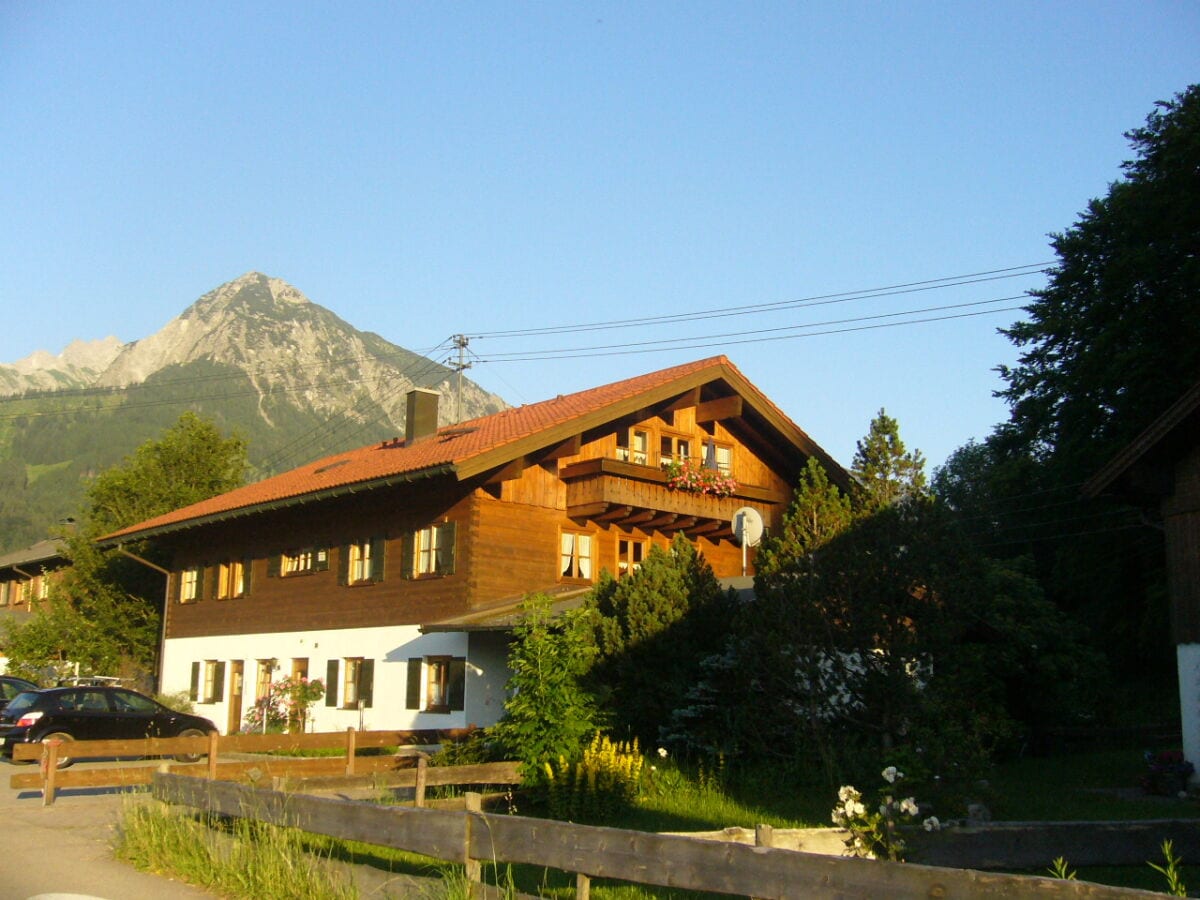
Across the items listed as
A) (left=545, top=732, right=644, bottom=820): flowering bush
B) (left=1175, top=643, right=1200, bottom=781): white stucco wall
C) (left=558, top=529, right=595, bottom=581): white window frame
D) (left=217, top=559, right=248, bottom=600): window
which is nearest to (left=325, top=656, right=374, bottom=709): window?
(left=558, top=529, right=595, bottom=581): white window frame

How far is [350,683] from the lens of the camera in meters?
27.6

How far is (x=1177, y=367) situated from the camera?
95.9ft

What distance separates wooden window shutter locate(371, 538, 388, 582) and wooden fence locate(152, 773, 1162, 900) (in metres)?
16.0

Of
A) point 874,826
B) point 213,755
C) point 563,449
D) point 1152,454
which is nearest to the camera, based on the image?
point 874,826

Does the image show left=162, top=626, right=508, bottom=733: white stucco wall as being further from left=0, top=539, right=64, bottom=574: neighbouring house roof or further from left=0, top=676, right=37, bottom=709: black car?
left=0, top=539, right=64, bottom=574: neighbouring house roof

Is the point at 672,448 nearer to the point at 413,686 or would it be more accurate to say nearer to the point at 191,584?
the point at 413,686

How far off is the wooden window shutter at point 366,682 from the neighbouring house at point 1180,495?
1551 centimetres

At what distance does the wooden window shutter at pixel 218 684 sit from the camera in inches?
1302

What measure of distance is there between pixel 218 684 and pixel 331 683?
6816 millimetres

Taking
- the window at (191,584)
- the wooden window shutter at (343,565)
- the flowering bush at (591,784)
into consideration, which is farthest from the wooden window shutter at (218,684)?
the flowering bush at (591,784)

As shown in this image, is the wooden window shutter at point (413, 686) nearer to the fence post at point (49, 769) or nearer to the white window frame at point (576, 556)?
the white window frame at point (576, 556)

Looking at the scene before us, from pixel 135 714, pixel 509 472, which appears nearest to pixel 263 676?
pixel 135 714

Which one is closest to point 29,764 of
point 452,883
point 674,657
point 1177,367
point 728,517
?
point 674,657

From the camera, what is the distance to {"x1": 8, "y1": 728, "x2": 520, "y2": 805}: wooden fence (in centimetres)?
1385
